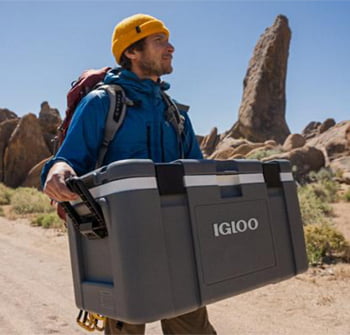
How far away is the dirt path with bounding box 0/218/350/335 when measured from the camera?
3.86 metres

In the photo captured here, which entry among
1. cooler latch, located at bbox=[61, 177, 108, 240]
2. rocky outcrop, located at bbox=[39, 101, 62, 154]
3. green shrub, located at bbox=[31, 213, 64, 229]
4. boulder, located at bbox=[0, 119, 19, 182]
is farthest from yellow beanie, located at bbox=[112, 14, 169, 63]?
rocky outcrop, located at bbox=[39, 101, 62, 154]

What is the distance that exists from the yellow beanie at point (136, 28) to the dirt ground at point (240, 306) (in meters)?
2.76

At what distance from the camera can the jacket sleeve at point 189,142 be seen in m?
2.36

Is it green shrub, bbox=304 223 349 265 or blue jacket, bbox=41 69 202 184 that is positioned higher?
blue jacket, bbox=41 69 202 184

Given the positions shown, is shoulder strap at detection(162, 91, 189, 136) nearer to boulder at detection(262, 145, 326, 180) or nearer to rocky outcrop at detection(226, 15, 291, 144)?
boulder at detection(262, 145, 326, 180)

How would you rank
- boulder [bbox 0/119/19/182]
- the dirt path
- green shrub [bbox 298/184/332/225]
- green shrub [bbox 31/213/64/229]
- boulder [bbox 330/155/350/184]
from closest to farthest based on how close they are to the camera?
the dirt path, green shrub [bbox 298/184/332/225], green shrub [bbox 31/213/64/229], boulder [bbox 330/155/350/184], boulder [bbox 0/119/19/182]

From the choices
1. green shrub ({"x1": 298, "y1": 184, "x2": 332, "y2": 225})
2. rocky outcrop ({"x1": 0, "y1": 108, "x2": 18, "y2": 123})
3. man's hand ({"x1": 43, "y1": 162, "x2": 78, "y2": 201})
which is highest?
rocky outcrop ({"x1": 0, "y1": 108, "x2": 18, "y2": 123})

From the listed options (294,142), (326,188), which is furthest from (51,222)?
(294,142)

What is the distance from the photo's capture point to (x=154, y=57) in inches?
84.3

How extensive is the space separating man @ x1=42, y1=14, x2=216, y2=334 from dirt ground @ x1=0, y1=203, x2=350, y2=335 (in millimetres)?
2137

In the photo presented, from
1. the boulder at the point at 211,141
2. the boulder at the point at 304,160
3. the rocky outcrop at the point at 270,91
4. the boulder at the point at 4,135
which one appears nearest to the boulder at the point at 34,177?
the boulder at the point at 4,135

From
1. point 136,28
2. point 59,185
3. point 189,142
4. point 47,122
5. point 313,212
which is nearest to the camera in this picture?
point 59,185

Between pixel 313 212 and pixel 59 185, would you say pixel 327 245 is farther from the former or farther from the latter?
pixel 59 185

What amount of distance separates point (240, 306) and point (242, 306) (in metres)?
0.02
